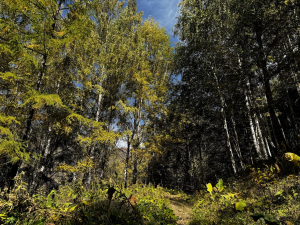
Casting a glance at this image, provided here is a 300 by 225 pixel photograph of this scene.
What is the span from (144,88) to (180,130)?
454 cm

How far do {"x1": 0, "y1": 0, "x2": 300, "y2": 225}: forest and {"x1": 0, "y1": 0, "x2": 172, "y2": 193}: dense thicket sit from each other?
0.07 m

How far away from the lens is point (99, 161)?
884 cm

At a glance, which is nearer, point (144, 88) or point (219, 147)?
point (144, 88)

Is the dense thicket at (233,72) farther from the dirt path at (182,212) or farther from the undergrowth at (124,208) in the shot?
the dirt path at (182,212)

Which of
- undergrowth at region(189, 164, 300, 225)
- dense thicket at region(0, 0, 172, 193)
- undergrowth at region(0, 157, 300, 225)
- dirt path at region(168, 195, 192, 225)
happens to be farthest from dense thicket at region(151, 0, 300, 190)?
dirt path at region(168, 195, 192, 225)

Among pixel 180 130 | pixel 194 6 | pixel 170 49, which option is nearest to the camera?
pixel 194 6

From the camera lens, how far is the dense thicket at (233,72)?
6.38 meters

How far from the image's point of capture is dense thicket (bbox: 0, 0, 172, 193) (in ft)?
15.6

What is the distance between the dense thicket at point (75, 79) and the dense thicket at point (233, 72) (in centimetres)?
247

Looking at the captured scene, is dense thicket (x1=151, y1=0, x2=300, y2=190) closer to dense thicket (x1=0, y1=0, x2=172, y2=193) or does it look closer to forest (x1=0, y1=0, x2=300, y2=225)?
forest (x1=0, y1=0, x2=300, y2=225)

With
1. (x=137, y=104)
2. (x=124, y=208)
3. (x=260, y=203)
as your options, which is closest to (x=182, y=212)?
(x=260, y=203)

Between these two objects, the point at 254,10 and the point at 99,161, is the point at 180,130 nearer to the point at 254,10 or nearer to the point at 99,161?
the point at 99,161

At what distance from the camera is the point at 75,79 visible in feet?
31.0

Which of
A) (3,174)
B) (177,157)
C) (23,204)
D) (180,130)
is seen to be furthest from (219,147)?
(3,174)
